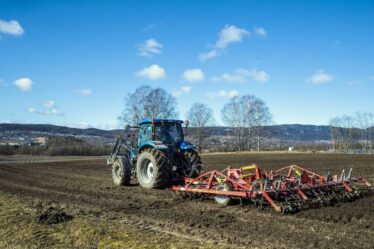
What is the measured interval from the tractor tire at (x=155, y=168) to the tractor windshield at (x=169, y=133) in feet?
2.41

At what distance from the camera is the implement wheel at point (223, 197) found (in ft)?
29.6

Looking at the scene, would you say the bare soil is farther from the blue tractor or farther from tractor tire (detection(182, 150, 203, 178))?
tractor tire (detection(182, 150, 203, 178))

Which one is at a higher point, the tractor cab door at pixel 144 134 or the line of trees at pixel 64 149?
the tractor cab door at pixel 144 134

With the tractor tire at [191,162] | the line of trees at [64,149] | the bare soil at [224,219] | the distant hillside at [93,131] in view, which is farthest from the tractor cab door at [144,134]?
the distant hillside at [93,131]

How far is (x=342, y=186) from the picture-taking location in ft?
32.8

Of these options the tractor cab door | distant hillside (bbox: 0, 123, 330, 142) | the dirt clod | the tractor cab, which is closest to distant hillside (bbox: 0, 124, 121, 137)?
distant hillside (bbox: 0, 123, 330, 142)

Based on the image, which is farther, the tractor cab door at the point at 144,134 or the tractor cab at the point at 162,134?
the tractor cab door at the point at 144,134

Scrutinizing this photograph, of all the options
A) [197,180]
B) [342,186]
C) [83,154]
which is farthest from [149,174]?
[83,154]

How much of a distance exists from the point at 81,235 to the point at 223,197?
378 centimetres

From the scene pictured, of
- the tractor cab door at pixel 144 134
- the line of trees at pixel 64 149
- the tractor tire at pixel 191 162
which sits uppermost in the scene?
the tractor cab door at pixel 144 134

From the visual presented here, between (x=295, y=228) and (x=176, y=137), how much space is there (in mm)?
6529

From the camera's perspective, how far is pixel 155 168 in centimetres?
1125

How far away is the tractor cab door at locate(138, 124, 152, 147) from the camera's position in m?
12.6

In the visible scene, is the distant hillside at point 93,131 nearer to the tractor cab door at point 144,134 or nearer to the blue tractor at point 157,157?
the blue tractor at point 157,157
